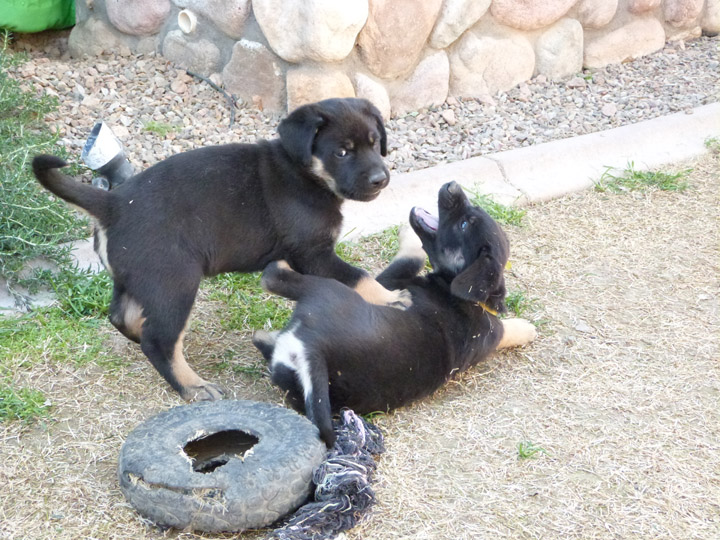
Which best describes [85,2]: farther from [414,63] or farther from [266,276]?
[266,276]

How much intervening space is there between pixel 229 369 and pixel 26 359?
3.14 feet

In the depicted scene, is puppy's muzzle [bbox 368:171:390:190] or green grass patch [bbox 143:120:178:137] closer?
puppy's muzzle [bbox 368:171:390:190]

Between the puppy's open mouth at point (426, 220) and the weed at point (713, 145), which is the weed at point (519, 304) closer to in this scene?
the puppy's open mouth at point (426, 220)

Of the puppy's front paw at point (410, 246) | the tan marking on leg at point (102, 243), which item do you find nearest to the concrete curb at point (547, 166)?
the puppy's front paw at point (410, 246)

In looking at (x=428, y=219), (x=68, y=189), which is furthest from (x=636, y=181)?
(x=68, y=189)

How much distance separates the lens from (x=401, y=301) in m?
3.92

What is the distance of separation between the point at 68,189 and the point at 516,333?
230 centimetres

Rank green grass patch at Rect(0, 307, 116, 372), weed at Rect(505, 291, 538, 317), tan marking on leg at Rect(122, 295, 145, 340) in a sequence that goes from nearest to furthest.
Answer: tan marking on leg at Rect(122, 295, 145, 340) → green grass patch at Rect(0, 307, 116, 372) → weed at Rect(505, 291, 538, 317)

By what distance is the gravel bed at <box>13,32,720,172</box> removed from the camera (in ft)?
20.0

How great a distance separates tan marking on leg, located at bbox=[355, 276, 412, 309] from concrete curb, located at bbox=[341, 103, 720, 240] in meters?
1.44

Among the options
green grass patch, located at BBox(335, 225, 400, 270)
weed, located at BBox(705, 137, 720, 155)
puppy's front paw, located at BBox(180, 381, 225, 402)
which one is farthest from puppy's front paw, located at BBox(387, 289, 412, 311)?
weed, located at BBox(705, 137, 720, 155)

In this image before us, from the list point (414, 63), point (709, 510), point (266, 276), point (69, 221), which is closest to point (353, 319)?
point (266, 276)

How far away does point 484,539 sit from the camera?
299 centimetres

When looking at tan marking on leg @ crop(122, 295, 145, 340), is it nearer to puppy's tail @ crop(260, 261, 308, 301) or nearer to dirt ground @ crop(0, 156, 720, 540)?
dirt ground @ crop(0, 156, 720, 540)
